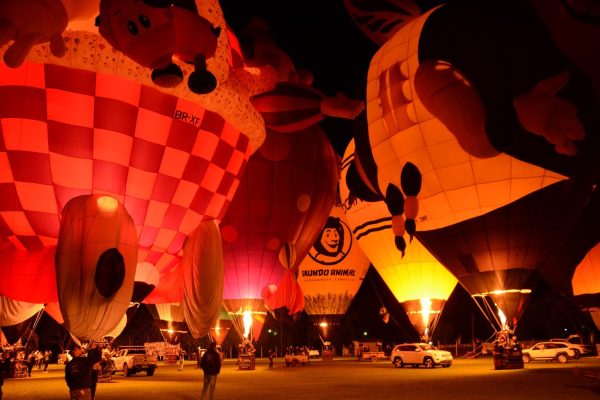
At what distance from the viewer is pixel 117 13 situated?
4.89 metres

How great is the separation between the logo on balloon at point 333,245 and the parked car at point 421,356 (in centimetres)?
765

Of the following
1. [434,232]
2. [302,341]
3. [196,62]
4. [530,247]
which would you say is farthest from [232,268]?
[302,341]

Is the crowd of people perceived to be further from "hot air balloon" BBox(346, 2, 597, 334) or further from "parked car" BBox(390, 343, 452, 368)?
"parked car" BBox(390, 343, 452, 368)

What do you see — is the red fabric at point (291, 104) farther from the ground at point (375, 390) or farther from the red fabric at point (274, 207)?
the red fabric at point (274, 207)

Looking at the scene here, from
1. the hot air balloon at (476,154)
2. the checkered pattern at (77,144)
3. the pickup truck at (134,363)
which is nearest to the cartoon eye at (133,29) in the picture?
the checkered pattern at (77,144)

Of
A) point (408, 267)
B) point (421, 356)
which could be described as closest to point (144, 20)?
point (421, 356)

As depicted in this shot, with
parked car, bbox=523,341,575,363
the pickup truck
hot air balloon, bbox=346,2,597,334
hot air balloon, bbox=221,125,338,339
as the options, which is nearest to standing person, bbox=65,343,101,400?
hot air balloon, bbox=346,2,597,334

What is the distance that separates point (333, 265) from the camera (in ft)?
84.1

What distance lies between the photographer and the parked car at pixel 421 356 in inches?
666

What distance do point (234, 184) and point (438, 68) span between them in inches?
158

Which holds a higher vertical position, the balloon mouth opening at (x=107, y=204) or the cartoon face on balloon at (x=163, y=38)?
the cartoon face on balloon at (x=163, y=38)

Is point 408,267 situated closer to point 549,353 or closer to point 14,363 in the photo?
point 549,353

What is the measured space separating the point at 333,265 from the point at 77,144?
1870cm

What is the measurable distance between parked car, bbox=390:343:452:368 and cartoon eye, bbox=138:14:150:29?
14.3 metres
